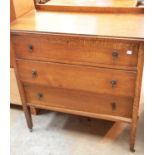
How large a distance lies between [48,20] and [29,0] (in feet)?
0.99

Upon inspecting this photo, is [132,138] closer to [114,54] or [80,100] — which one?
[80,100]

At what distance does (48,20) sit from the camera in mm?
1553

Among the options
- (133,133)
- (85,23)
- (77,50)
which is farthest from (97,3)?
(133,133)

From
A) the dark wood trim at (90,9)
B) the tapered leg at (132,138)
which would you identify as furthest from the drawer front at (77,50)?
the tapered leg at (132,138)

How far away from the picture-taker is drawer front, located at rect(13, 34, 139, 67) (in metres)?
1.31

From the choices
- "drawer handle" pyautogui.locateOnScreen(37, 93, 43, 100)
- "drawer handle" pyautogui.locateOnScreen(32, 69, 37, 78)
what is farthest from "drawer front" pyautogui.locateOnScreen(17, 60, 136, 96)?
"drawer handle" pyautogui.locateOnScreen(37, 93, 43, 100)

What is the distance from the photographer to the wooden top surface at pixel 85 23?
1.33m

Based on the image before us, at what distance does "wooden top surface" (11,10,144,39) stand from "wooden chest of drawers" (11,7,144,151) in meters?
0.03

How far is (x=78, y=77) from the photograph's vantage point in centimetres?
149

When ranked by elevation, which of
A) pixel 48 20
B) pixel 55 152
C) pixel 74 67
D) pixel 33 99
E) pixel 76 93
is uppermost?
pixel 48 20

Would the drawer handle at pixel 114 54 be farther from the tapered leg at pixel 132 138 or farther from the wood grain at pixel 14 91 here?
the wood grain at pixel 14 91

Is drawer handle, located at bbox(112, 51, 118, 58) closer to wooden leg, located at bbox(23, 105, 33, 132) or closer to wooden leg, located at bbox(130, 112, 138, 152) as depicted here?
wooden leg, located at bbox(130, 112, 138, 152)
